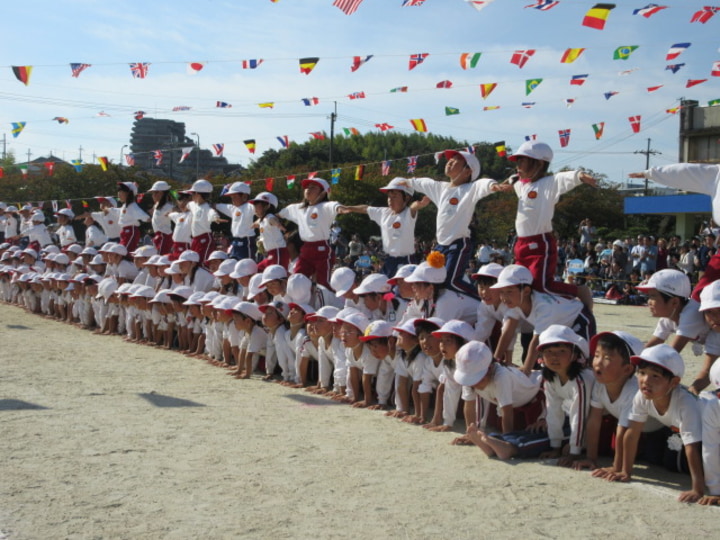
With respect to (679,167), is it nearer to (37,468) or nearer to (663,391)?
(663,391)

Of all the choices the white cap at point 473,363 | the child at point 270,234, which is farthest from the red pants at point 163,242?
the white cap at point 473,363

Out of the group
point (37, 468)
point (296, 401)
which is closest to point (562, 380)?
point (296, 401)

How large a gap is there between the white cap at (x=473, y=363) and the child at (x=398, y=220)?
10.2 ft

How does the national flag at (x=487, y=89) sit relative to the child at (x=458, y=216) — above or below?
above

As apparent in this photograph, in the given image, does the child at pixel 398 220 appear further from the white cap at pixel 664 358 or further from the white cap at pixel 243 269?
the white cap at pixel 664 358

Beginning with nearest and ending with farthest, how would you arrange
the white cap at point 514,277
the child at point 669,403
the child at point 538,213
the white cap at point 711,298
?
1. the child at point 669,403
2. the white cap at point 711,298
3. the white cap at point 514,277
4. the child at point 538,213

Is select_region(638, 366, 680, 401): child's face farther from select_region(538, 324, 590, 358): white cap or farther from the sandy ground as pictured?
select_region(538, 324, 590, 358): white cap

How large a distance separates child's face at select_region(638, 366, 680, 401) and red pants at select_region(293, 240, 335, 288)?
5.66 metres

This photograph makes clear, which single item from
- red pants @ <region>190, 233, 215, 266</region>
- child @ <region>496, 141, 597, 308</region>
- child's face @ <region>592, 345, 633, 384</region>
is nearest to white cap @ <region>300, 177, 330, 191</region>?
red pants @ <region>190, 233, 215, 266</region>

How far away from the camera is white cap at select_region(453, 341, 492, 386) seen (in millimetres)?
5637

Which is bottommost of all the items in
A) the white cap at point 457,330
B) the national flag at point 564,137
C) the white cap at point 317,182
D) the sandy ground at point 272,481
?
the sandy ground at point 272,481

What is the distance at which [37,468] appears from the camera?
5.06 meters

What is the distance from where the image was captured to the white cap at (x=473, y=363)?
5637mm

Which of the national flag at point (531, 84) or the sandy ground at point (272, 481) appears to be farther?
the national flag at point (531, 84)
